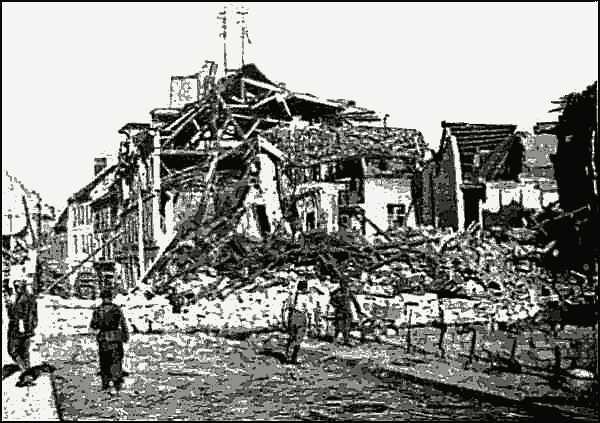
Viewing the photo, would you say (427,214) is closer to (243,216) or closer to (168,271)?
(243,216)

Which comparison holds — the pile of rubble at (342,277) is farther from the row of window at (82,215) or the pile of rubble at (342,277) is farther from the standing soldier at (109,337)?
the standing soldier at (109,337)

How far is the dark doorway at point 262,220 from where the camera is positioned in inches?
492

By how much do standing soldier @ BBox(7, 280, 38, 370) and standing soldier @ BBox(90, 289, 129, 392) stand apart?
819 mm

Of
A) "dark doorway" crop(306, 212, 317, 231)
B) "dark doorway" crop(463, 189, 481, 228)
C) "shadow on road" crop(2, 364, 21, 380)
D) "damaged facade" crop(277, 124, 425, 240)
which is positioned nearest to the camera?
"shadow on road" crop(2, 364, 21, 380)

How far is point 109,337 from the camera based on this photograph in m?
6.59

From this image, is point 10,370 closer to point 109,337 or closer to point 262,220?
point 109,337

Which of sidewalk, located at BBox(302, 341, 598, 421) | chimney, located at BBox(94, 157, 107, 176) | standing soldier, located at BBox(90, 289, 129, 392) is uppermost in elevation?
chimney, located at BBox(94, 157, 107, 176)

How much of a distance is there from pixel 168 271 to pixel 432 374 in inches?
140

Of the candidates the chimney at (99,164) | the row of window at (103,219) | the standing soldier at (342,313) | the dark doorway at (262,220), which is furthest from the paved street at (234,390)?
the dark doorway at (262,220)

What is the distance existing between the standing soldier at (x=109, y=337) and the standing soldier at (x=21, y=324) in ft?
2.69

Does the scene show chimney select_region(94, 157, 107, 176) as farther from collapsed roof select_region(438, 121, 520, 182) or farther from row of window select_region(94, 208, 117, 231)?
collapsed roof select_region(438, 121, 520, 182)

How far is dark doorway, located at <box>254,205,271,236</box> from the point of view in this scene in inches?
492

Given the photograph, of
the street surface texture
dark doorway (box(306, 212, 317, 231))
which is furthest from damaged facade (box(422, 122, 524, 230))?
dark doorway (box(306, 212, 317, 231))

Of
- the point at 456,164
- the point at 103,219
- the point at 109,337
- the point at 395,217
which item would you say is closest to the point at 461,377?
the point at 456,164
